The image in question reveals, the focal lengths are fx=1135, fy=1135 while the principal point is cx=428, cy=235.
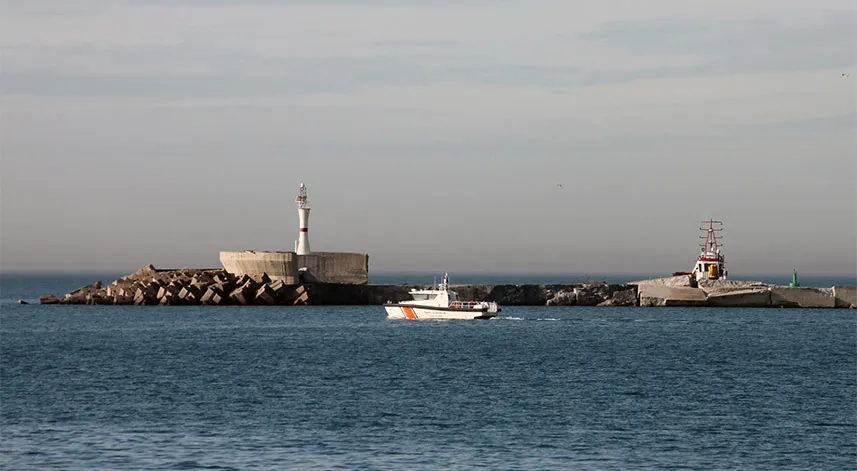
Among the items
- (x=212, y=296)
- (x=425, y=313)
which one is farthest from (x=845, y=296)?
(x=212, y=296)

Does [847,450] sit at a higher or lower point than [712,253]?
lower

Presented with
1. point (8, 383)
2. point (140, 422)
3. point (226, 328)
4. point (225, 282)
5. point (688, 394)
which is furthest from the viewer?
point (225, 282)

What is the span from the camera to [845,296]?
311 ft

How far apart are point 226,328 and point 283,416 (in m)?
38.3

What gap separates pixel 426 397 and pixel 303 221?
194ft

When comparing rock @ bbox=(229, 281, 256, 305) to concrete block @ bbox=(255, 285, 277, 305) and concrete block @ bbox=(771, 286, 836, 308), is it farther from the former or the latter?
concrete block @ bbox=(771, 286, 836, 308)

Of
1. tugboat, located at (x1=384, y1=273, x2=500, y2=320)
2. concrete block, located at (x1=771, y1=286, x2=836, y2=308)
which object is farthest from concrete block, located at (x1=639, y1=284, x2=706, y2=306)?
tugboat, located at (x1=384, y1=273, x2=500, y2=320)

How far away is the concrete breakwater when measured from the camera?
91500 mm

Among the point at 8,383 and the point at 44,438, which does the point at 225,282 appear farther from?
the point at 44,438

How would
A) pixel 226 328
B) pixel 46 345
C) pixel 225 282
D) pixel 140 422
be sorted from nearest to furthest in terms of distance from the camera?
pixel 140 422
pixel 46 345
pixel 226 328
pixel 225 282

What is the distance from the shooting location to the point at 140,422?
105ft

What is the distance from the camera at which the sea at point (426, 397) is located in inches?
1080

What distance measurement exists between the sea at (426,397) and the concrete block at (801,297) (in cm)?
2135

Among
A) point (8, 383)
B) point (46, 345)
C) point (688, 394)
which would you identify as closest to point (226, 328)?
point (46, 345)
